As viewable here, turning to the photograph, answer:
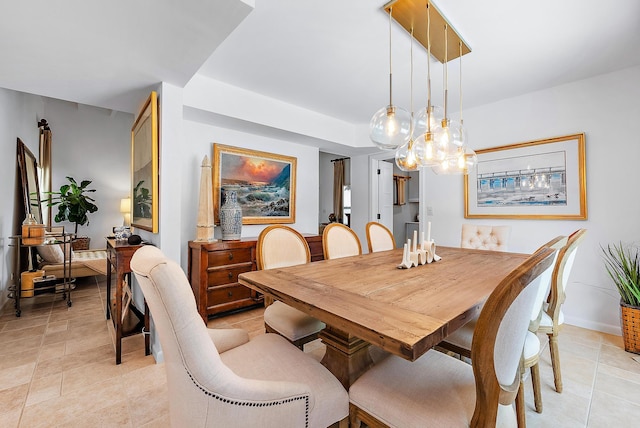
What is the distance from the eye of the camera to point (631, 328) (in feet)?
7.33

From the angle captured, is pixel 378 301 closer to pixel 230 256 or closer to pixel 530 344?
pixel 530 344

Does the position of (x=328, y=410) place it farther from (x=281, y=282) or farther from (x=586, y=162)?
(x=586, y=162)

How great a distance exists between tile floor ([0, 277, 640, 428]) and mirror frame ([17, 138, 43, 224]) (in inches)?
68.6

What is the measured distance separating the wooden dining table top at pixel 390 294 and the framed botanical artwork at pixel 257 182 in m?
2.06

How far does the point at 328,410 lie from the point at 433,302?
0.55 metres

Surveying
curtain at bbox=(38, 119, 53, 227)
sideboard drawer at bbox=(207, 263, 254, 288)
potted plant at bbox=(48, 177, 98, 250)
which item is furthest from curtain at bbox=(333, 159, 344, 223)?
curtain at bbox=(38, 119, 53, 227)

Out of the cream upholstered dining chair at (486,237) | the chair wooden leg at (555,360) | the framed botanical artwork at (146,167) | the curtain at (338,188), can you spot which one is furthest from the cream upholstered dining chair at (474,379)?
the curtain at (338,188)

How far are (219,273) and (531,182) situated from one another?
3.63 meters

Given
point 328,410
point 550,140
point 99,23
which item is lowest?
point 328,410

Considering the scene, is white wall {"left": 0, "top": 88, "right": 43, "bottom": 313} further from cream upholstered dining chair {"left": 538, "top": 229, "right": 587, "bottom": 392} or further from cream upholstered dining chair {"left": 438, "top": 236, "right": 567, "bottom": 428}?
cream upholstered dining chair {"left": 538, "top": 229, "right": 587, "bottom": 392}

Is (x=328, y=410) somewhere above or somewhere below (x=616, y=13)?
below

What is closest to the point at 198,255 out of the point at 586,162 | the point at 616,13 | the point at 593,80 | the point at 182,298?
the point at 182,298

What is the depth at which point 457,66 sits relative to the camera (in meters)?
2.60

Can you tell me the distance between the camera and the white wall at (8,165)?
304cm
